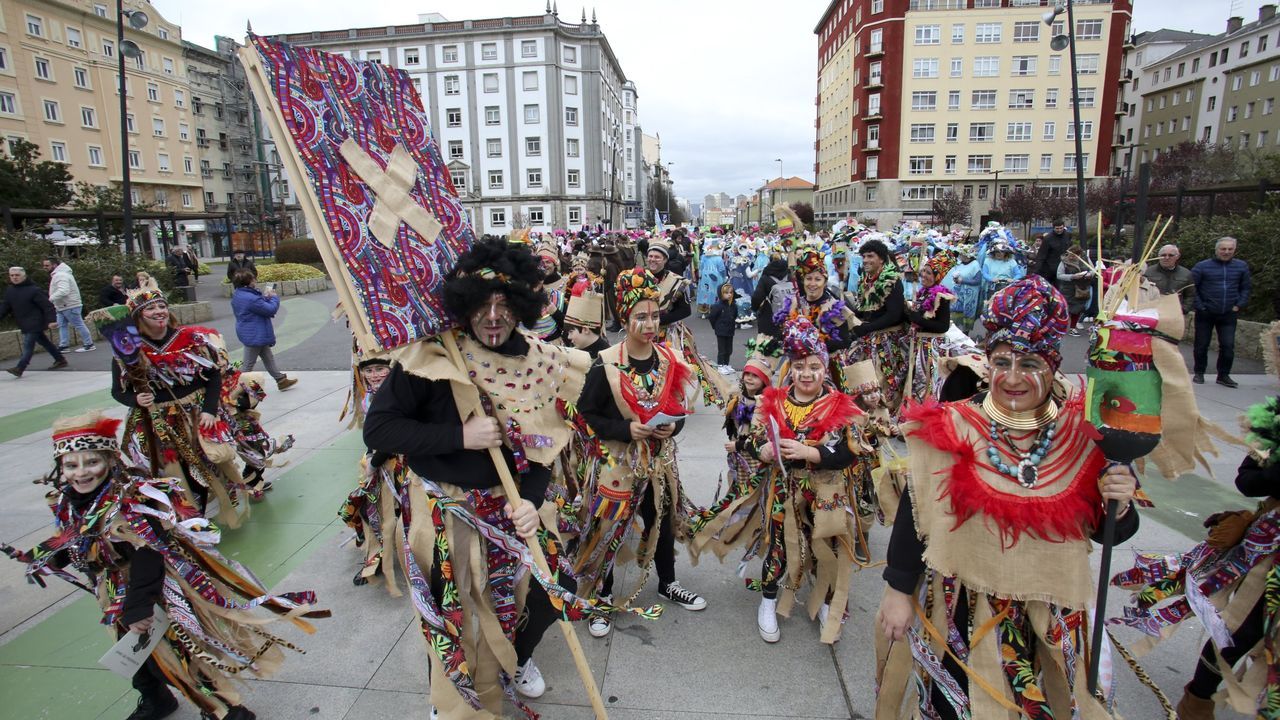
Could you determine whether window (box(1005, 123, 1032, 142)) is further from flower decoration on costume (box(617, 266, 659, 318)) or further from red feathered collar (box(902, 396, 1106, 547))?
red feathered collar (box(902, 396, 1106, 547))

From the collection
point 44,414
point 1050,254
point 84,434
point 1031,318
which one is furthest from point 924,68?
point 84,434

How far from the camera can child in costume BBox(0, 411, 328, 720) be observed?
8.30 ft

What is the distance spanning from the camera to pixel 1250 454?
7.92 ft

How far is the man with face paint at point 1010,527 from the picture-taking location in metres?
1.85

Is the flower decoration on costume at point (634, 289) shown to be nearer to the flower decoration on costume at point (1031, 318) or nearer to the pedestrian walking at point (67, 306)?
the flower decoration on costume at point (1031, 318)

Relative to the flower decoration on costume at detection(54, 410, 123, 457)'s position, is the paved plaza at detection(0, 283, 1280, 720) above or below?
below

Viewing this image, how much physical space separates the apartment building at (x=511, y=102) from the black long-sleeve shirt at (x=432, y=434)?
176ft

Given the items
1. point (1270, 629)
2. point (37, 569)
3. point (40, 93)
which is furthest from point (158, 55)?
point (1270, 629)

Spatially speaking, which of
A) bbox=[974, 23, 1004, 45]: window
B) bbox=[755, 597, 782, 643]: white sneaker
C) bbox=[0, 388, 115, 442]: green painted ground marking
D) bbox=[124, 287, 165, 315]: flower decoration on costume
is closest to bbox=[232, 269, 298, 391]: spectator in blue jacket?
bbox=[0, 388, 115, 442]: green painted ground marking

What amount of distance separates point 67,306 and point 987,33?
202 ft

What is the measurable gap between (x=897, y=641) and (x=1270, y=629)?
4.47ft

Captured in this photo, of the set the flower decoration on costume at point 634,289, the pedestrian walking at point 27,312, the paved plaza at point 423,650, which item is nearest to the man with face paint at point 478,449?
the paved plaza at point 423,650

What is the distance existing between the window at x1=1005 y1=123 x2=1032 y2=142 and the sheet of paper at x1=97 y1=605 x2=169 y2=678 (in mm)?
64009

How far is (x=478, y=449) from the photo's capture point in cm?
235
